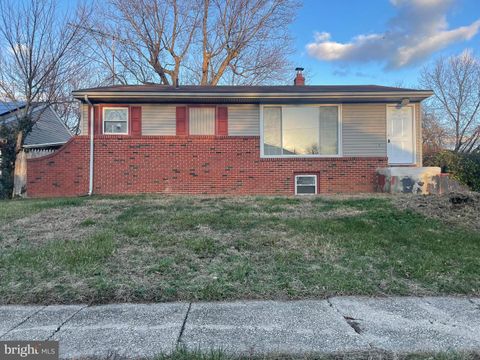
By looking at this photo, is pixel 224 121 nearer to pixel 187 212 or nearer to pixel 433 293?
pixel 187 212

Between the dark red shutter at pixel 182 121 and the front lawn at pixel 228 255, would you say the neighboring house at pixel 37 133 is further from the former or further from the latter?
the front lawn at pixel 228 255

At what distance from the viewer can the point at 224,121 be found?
11430mm

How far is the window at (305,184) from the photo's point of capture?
38.1 ft

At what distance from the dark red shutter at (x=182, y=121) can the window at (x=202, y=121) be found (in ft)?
0.62

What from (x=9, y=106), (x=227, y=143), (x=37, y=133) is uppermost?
(x=9, y=106)

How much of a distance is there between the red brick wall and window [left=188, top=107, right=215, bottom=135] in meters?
0.29

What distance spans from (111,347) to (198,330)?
659 mm

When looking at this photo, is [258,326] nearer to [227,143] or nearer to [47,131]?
[227,143]

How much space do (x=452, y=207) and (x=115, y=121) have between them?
9538 mm

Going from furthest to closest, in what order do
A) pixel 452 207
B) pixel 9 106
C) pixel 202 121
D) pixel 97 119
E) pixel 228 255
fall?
pixel 9 106
pixel 202 121
pixel 97 119
pixel 452 207
pixel 228 255

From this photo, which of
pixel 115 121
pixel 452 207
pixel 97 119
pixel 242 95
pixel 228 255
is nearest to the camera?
pixel 228 255

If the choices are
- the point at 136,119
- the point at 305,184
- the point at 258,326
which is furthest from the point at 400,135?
the point at 258,326

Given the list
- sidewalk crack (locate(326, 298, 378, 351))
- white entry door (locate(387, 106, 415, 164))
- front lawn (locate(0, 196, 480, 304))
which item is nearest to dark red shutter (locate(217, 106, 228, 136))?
front lawn (locate(0, 196, 480, 304))

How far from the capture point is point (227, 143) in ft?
37.3
